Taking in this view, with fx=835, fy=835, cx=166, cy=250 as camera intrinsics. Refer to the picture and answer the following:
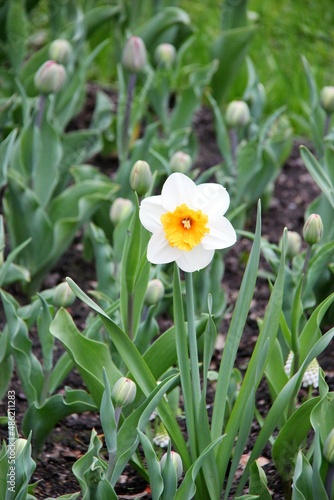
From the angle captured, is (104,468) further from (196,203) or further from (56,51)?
(56,51)

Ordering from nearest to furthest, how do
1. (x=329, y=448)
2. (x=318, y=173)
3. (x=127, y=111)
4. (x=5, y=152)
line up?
(x=329, y=448), (x=318, y=173), (x=5, y=152), (x=127, y=111)

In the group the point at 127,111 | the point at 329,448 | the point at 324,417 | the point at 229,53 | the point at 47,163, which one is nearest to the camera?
the point at 329,448

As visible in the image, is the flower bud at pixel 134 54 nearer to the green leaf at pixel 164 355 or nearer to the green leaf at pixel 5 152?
the green leaf at pixel 5 152

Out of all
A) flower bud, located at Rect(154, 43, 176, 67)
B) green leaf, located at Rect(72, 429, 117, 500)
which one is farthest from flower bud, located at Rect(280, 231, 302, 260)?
flower bud, located at Rect(154, 43, 176, 67)

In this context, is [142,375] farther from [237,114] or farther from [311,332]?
[237,114]

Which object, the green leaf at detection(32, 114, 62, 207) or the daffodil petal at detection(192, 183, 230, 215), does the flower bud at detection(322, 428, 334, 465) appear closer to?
the daffodil petal at detection(192, 183, 230, 215)

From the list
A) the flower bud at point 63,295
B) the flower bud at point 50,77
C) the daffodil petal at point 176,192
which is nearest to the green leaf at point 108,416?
the daffodil petal at point 176,192

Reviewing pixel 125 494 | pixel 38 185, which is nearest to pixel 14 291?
pixel 38 185

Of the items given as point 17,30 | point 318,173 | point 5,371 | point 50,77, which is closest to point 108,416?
point 5,371
